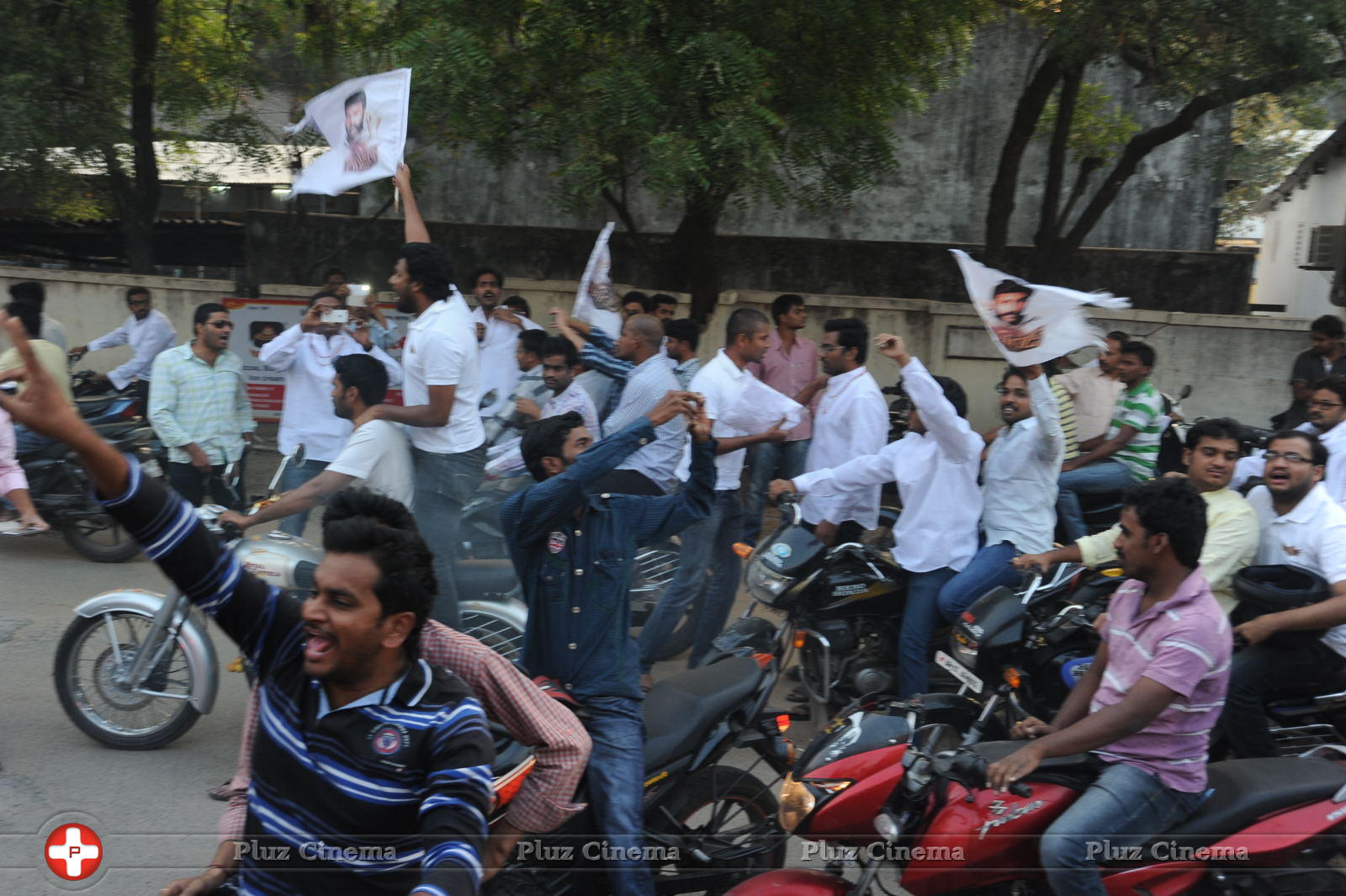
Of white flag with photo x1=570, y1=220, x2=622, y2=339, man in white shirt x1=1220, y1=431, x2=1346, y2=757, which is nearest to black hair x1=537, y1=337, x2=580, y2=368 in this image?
white flag with photo x1=570, y1=220, x2=622, y2=339

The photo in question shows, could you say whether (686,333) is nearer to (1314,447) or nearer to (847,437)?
(847,437)

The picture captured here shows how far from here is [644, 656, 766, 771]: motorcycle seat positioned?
142 inches

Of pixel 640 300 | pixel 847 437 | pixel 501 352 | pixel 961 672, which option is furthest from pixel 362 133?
pixel 961 672

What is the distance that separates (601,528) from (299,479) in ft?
11.7

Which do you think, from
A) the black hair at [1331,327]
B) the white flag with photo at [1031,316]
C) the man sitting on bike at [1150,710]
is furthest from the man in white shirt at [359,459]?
the black hair at [1331,327]

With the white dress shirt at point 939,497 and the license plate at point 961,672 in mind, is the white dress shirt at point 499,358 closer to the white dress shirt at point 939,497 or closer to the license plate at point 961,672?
the white dress shirt at point 939,497

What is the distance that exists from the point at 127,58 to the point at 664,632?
9180 millimetres

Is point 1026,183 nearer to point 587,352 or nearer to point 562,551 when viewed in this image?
point 587,352

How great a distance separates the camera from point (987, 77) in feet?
46.3

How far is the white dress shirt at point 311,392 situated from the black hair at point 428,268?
1426mm

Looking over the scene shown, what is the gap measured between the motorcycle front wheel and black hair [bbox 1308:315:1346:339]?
312 inches

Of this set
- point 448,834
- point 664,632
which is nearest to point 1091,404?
point 664,632

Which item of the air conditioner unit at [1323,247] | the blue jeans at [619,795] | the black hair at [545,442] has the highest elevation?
the air conditioner unit at [1323,247]

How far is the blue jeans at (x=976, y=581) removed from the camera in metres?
5.31
